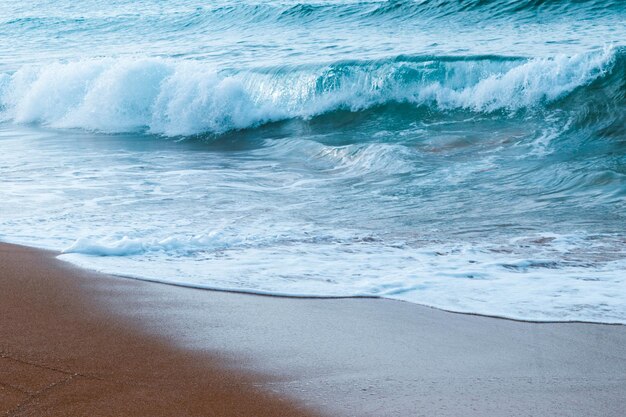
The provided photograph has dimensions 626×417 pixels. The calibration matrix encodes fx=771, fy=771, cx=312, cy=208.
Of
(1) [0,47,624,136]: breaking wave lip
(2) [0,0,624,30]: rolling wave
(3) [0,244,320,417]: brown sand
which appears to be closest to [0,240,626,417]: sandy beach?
(3) [0,244,320,417]: brown sand

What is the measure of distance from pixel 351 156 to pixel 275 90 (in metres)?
3.96

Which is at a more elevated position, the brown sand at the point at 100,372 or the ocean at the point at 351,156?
the brown sand at the point at 100,372

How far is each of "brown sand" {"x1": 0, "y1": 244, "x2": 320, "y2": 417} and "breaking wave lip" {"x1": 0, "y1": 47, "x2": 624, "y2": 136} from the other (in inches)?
303

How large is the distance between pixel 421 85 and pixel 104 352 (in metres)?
8.92

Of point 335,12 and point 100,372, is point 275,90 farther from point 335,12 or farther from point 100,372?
point 100,372

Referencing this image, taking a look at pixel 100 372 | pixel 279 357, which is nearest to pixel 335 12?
pixel 279 357

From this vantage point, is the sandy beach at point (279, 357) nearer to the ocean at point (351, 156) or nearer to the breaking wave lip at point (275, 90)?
the ocean at point (351, 156)

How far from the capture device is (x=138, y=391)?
8.70 ft

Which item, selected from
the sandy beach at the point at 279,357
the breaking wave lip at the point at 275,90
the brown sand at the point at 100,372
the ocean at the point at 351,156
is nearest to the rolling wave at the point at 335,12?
the ocean at the point at 351,156

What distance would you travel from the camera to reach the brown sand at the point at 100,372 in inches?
99.8

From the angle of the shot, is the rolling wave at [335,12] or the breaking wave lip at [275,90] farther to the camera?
the rolling wave at [335,12]

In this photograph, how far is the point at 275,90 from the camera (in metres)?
12.1

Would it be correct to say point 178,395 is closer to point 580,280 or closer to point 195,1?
point 580,280

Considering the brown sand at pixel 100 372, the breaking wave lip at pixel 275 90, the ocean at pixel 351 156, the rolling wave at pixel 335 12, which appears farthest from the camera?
the rolling wave at pixel 335 12
